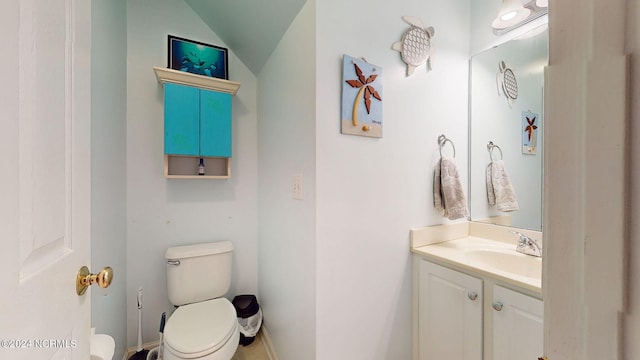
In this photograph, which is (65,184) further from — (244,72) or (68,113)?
(244,72)

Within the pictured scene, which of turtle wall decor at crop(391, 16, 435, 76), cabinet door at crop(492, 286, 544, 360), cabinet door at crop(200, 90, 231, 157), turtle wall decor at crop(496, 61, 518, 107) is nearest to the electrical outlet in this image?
cabinet door at crop(200, 90, 231, 157)

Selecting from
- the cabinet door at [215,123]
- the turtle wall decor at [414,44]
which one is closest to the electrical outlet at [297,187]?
the cabinet door at [215,123]

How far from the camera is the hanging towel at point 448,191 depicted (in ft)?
4.92

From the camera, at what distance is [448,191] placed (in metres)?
1.52

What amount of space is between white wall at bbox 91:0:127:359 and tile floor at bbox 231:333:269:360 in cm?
73

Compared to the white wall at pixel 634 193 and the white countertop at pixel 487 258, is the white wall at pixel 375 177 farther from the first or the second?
the white wall at pixel 634 193

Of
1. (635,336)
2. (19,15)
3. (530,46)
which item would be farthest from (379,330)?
(530,46)

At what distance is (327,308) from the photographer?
116cm

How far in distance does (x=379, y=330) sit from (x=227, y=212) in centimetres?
137

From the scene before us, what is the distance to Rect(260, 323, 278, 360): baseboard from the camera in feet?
5.42

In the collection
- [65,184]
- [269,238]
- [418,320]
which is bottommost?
[418,320]

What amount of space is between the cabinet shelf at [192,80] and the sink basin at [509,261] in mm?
1875

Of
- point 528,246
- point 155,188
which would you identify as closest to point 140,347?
point 155,188

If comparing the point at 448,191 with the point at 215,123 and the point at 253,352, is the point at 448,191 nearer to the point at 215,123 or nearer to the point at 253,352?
the point at 215,123
